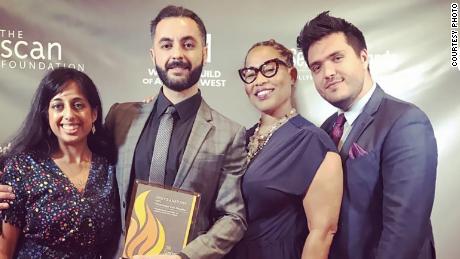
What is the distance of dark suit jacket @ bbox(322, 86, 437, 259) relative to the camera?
1.59 m

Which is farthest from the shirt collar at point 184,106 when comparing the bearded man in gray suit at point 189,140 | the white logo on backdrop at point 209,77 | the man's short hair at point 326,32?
the man's short hair at point 326,32

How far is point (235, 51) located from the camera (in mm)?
1818

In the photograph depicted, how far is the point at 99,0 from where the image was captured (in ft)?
6.10

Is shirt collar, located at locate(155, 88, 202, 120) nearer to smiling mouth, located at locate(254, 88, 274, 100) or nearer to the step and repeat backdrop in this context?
the step and repeat backdrop

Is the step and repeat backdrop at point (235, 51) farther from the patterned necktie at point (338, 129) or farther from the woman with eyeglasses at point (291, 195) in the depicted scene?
the woman with eyeglasses at point (291, 195)

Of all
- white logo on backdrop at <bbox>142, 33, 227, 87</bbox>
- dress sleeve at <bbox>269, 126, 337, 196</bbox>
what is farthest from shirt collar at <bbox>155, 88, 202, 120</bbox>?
dress sleeve at <bbox>269, 126, 337, 196</bbox>

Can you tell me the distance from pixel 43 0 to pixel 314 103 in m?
1.16

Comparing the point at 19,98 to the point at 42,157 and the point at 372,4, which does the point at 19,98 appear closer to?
the point at 42,157

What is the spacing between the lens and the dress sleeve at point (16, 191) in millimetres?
1525

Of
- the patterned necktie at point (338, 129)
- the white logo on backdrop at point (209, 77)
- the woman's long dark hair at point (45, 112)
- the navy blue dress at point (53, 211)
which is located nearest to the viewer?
the navy blue dress at point (53, 211)

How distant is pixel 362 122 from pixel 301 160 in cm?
27

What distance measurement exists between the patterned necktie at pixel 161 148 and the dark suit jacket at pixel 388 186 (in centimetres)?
64

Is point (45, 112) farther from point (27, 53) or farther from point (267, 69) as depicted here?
point (267, 69)

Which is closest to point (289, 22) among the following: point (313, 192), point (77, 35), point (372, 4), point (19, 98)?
point (372, 4)
